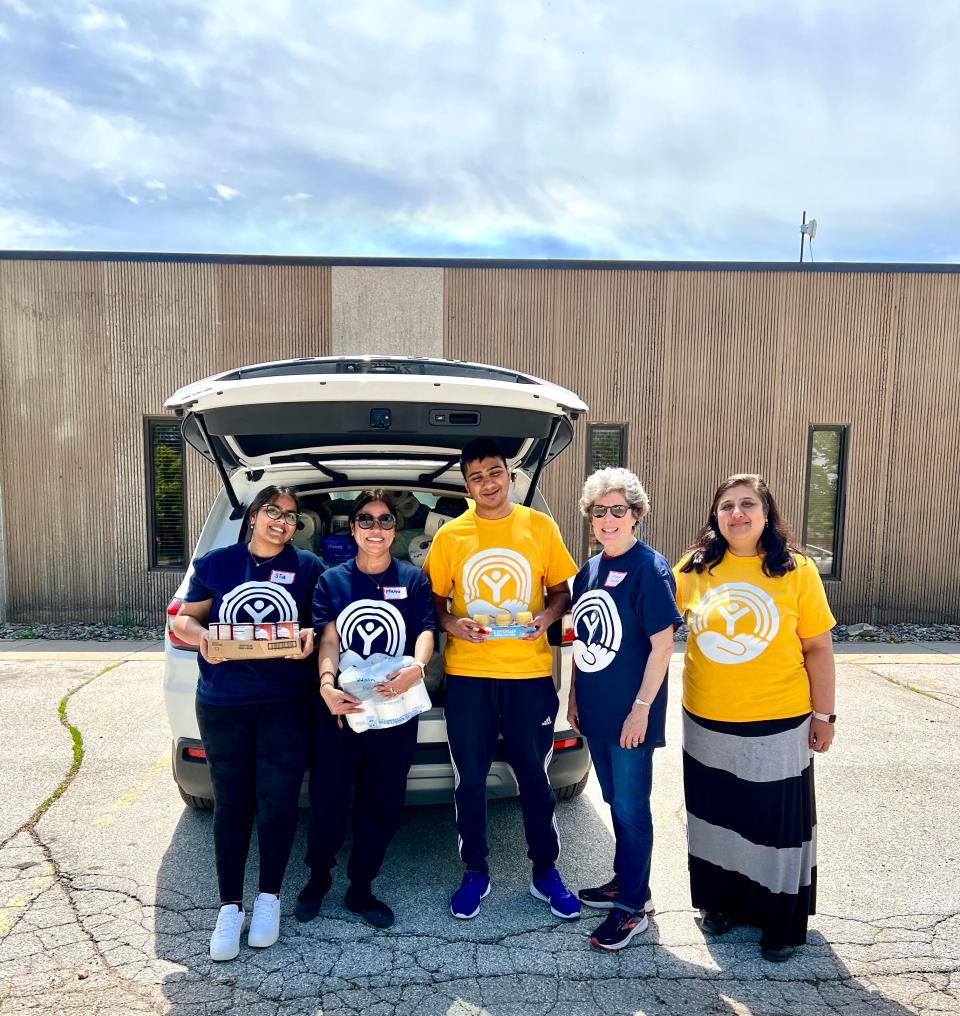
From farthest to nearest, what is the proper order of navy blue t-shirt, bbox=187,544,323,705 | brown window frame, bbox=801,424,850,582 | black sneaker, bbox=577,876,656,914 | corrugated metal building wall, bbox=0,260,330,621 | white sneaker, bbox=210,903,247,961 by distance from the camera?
brown window frame, bbox=801,424,850,582
corrugated metal building wall, bbox=0,260,330,621
black sneaker, bbox=577,876,656,914
navy blue t-shirt, bbox=187,544,323,705
white sneaker, bbox=210,903,247,961

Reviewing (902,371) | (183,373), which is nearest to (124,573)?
(183,373)

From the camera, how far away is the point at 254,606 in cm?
275

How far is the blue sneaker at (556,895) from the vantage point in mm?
2836

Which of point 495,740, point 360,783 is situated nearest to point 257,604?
point 360,783

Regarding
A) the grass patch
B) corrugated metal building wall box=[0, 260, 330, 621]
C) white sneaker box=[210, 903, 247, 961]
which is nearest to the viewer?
white sneaker box=[210, 903, 247, 961]

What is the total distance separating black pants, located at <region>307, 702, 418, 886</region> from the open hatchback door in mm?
1134

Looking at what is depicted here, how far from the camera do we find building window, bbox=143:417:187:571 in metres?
8.38

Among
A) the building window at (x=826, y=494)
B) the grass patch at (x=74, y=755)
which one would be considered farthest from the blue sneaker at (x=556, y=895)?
the building window at (x=826, y=494)

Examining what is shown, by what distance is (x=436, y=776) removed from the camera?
2.97 metres

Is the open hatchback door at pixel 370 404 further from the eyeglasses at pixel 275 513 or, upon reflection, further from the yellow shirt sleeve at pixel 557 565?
the yellow shirt sleeve at pixel 557 565

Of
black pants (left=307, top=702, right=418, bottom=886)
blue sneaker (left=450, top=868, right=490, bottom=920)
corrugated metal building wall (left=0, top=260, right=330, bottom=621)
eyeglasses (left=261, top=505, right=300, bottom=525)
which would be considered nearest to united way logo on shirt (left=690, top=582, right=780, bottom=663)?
black pants (left=307, top=702, right=418, bottom=886)

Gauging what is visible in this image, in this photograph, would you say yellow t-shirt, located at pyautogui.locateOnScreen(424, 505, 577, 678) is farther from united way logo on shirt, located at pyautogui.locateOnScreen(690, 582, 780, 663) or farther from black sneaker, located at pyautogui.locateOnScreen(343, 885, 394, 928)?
black sneaker, located at pyautogui.locateOnScreen(343, 885, 394, 928)

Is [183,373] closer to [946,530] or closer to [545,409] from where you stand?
[545,409]

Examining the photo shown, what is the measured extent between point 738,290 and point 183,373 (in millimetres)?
6443
